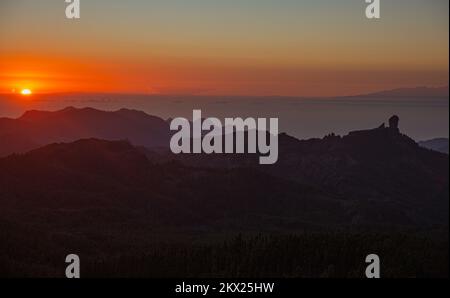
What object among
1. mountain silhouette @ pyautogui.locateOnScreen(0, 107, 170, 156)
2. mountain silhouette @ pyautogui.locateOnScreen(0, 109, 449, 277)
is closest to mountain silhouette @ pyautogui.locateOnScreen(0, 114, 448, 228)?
mountain silhouette @ pyautogui.locateOnScreen(0, 109, 449, 277)

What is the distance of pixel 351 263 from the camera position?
45625mm

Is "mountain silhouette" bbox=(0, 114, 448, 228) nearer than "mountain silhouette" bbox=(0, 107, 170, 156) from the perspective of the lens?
Yes

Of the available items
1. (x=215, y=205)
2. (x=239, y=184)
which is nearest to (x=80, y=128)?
(x=239, y=184)

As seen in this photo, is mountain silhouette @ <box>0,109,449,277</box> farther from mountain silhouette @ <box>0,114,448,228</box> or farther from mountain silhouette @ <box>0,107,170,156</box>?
mountain silhouette @ <box>0,107,170,156</box>

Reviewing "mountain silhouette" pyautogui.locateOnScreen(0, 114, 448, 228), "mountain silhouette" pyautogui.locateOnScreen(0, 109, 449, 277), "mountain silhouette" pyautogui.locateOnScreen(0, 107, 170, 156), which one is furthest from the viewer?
"mountain silhouette" pyautogui.locateOnScreen(0, 107, 170, 156)

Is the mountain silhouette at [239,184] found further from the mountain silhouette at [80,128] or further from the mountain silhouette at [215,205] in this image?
the mountain silhouette at [80,128]

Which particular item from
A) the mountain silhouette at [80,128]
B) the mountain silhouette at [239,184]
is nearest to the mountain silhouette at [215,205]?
the mountain silhouette at [239,184]

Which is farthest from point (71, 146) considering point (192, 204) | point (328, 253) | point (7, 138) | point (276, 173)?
point (328, 253)

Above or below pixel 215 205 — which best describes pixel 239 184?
above

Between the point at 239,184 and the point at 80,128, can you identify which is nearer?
the point at 239,184

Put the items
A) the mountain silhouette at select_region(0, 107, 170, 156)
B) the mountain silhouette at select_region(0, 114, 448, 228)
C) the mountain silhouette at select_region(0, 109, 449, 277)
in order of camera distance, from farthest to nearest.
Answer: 1. the mountain silhouette at select_region(0, 107, 170, 156)
2. the mountain silhouette at select_region(0, 114, 448, 228)
3. the mountain silhouette at select_region(0, 109, 449, 277)

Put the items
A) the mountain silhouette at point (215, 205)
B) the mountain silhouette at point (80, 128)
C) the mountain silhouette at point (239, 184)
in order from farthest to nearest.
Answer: the mountain silhouette at point (80, 128)
the mountain silhouette at point (239, 184)
the mountain silhouette at point (215, 205)

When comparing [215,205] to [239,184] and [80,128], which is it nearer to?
[239,184]
